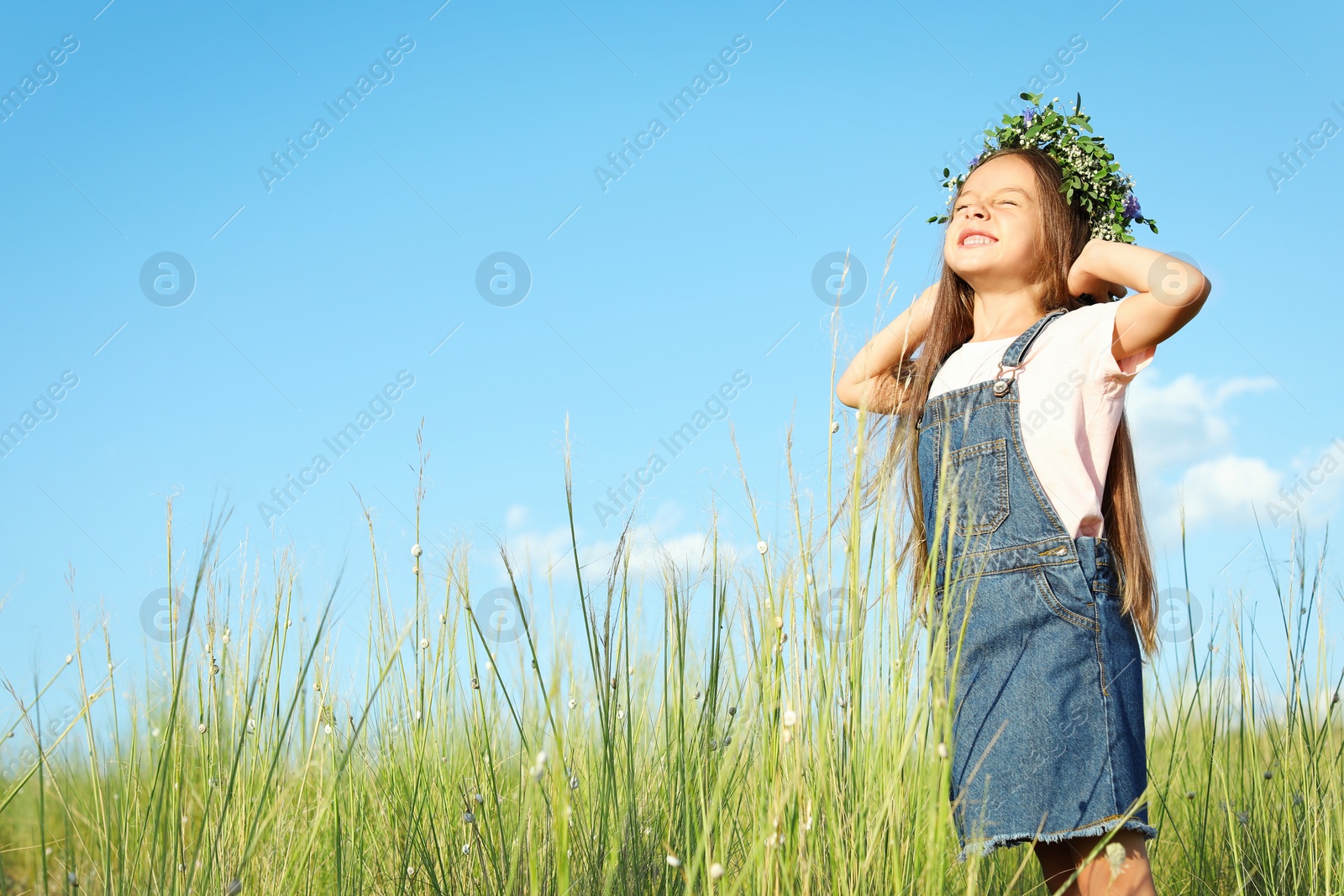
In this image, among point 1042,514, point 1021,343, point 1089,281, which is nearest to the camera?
point 1042,514

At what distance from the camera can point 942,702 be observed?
1.74 m

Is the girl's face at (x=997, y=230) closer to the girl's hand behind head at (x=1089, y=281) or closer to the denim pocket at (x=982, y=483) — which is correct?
the girl's hand behind head at (x=1089, y=281)

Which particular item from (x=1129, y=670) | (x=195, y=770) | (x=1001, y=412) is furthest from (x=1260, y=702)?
(x=195, y=770)

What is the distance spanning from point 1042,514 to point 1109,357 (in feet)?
1.49

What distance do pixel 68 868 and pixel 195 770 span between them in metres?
1.54

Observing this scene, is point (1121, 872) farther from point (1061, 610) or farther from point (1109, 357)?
point (1109, 357)

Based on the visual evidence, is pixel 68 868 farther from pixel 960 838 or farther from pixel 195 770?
pixel 960 838

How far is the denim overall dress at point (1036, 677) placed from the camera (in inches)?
84.8

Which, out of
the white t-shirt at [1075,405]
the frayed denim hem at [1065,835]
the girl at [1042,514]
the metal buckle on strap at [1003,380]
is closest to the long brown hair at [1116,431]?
the girl at [1042,514]

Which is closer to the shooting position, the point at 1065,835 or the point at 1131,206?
the point at 1065,835

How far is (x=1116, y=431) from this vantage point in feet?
8.50

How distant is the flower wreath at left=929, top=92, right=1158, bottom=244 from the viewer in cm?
286

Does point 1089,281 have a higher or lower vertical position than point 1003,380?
higher

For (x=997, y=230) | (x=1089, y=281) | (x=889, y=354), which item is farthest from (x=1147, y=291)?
(x=889, y=354)
